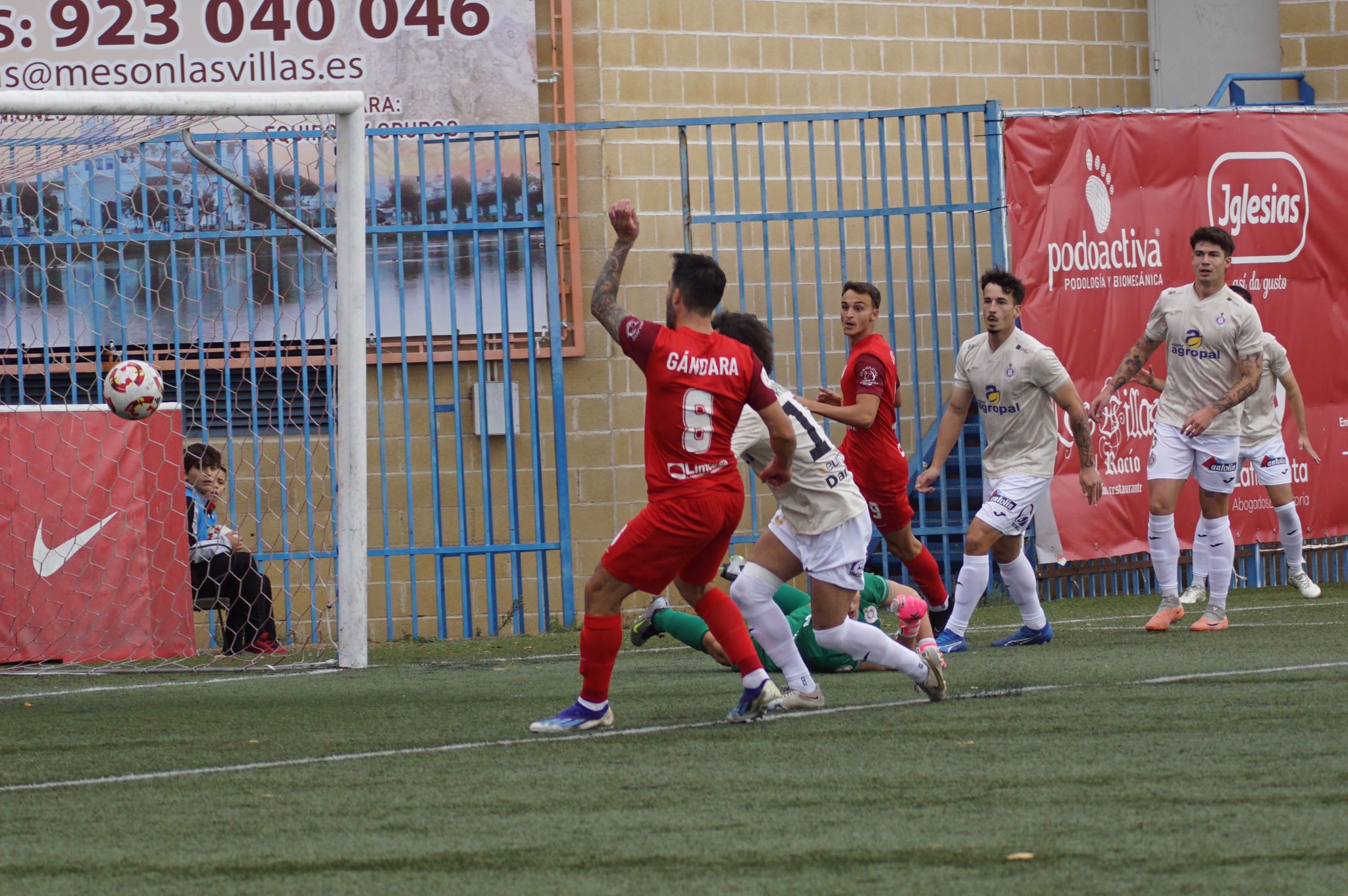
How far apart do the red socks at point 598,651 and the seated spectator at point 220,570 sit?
4.64 metres

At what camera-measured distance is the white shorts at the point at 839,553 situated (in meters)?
6.76

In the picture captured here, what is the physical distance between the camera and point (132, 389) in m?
9.22

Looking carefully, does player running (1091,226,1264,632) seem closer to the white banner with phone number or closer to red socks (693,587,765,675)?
red socks (693,587,765,675)

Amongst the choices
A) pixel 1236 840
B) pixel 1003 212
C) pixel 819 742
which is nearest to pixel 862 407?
pixel 819 742

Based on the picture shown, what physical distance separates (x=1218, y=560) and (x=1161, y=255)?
10.8ft

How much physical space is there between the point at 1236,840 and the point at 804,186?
990 cm

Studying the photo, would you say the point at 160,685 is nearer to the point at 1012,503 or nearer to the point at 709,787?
the point at 1012,503

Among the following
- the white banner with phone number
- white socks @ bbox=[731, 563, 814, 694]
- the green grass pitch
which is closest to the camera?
the green grass pitch

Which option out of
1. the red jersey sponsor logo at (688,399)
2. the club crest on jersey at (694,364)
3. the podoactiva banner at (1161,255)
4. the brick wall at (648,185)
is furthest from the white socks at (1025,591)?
the brick wall at (648,185)

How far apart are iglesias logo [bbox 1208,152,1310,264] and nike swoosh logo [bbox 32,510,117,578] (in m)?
7.70

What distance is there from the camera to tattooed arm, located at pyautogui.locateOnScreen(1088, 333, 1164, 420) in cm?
966

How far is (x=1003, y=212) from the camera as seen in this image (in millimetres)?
12398

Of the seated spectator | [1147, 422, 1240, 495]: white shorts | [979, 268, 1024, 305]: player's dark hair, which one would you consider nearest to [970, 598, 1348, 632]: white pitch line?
[1147, 422, 1240, 495]: white shorts

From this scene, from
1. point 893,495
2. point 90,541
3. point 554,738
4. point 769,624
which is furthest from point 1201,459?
point 90,541
